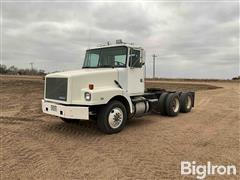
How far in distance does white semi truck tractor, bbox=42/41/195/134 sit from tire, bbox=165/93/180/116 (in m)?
0.85

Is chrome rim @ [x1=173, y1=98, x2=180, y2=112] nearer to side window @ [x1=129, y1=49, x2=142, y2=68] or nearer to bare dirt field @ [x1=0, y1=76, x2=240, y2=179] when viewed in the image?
bare dirt field @ [x1=0, y1=76, x2=240, y2=179]

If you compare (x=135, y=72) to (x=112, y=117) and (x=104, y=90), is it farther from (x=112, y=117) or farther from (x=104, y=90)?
(x=112, y=117)

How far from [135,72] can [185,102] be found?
3.89m

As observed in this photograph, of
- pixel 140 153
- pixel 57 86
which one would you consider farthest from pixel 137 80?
pixel 140 153

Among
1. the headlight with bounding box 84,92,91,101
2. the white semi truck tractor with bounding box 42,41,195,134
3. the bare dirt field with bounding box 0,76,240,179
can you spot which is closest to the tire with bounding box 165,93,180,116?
the bare dirt field with bounding box 0,76,240,179

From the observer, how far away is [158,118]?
36.7ft

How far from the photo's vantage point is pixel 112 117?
27.8ft

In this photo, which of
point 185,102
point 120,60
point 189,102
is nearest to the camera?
point 120,60

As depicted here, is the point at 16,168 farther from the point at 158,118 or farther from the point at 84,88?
the point at 158,118

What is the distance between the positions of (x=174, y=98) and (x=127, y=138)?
14.2 feet

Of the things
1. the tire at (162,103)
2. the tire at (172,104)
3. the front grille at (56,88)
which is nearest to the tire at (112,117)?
the front grille at (56,88)

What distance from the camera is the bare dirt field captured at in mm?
5543

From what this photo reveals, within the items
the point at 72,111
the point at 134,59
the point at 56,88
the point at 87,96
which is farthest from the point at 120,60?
the point at 72,111

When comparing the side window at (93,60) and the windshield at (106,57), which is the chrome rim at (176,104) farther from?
the side window at (93,60)
